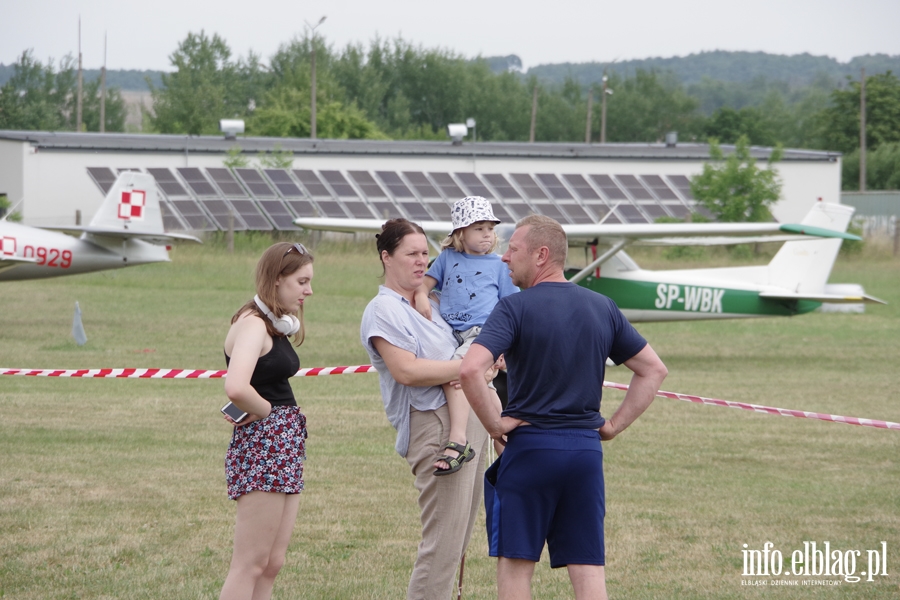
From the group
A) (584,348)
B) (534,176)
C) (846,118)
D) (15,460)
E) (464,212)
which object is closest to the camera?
(584,348)

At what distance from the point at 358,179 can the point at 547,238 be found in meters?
33.6

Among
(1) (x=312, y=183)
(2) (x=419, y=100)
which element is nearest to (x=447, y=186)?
(1) (x=312, y=183)

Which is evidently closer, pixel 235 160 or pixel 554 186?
pixel 235 160

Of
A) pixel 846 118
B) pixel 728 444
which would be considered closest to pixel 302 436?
pixel 728 444

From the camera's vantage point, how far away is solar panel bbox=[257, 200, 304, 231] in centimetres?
3275

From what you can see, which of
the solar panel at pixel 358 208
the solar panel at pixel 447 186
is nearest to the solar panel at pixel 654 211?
the solar panel at pixel 447 186

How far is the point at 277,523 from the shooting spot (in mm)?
3715

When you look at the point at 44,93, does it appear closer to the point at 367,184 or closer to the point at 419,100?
the point at 419,100

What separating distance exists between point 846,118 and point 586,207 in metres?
39.8

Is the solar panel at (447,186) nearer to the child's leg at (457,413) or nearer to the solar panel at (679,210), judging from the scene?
the solar panel at (679,210)

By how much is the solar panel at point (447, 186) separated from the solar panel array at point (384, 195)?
0.12 ft

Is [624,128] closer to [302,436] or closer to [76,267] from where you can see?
[76,267]

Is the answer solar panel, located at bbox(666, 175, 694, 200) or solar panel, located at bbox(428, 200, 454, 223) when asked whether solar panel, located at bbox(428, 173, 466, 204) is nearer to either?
solar panel, located at bbox(428, 200, 454, 223)

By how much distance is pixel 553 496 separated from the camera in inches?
138
